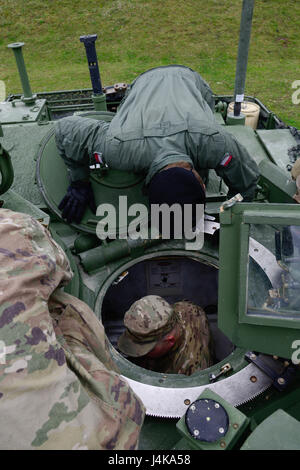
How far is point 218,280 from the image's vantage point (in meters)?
2.31

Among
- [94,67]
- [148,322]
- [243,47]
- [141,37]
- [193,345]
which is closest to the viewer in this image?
[148,322]

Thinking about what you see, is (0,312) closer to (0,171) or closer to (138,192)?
(0,171)

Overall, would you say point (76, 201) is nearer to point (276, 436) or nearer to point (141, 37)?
point (276, 436)

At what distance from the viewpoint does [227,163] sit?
3.10 metres

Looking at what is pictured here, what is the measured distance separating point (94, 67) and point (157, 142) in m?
1.42

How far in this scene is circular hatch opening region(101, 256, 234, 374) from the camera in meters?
3.75

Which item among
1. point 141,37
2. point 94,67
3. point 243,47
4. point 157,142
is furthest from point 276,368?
point 141,37

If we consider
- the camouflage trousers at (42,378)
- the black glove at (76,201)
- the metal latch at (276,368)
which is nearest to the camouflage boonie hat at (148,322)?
the metal latch at (276,368)

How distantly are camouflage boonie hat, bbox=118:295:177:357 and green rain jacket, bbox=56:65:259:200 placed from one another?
0.95 metres

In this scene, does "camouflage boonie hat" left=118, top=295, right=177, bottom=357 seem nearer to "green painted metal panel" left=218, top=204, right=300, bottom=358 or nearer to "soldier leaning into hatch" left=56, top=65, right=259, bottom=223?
"green painted metal panel" left=218, top=204, right=300, bottom=358

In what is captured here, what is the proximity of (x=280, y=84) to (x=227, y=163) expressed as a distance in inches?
355

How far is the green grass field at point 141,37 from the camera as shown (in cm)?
1186

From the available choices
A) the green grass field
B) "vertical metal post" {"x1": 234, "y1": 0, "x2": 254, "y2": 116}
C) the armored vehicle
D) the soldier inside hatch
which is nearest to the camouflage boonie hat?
the soldier inside hatch
